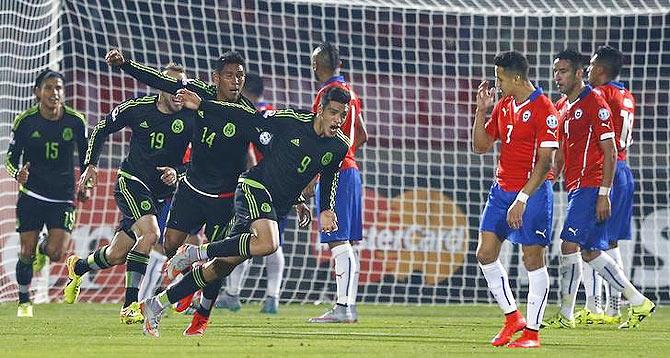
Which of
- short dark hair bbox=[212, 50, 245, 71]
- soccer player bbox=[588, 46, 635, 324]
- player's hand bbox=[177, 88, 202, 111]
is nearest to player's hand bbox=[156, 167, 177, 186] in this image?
short dark hair bbox=[212, 50, 245, 71]

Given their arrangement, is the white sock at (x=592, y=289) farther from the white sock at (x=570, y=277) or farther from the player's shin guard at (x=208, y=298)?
the player's shin guard at (x=208, y=298)

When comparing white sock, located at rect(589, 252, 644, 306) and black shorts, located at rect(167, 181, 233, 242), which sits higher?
black shorts, located at rect(167, 181, 233, 242)

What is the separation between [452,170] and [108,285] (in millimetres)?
3933

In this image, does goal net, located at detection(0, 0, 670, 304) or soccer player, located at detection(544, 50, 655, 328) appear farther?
goal net, located at detection(0, 0, 670, 304)

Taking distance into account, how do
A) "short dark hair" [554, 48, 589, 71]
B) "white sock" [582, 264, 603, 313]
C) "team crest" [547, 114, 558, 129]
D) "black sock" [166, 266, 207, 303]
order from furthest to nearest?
"white sock" [582, 264, 603, 313], "short dark hair" [554, 48, 589, 71], "black sock" [166, 266, 207, 303], "team crest" [547, 114, 558, 129]

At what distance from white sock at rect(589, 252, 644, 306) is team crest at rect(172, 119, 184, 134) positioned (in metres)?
3.26

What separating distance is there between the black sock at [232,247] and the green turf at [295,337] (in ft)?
1.71

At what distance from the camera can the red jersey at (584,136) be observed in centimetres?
1072

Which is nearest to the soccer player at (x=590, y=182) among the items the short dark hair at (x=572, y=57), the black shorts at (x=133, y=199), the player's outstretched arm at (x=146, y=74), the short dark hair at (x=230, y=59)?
the short dark hair at (x=572, y=57)

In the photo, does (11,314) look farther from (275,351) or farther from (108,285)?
(275,351)

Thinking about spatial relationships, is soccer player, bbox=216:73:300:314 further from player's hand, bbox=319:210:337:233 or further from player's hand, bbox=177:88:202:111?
player's hand, bbox=177:88:202:111

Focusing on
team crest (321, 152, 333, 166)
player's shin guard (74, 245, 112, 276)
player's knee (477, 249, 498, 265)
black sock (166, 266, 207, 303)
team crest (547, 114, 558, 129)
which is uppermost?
team crest (547, 114, 558, 129)

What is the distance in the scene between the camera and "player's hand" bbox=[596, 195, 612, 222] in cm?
1065

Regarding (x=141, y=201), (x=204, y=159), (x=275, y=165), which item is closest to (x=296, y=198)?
(x=275, y=165)
